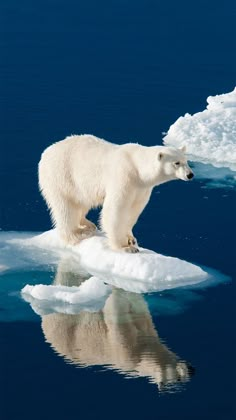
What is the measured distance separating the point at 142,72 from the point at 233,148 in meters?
3.88

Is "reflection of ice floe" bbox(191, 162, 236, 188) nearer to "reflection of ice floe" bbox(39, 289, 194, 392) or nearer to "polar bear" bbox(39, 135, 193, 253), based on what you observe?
Answer: "polar bear" bbox(39, 135, 193, 253)

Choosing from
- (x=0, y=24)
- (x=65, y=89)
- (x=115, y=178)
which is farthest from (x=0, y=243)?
(x=0, y=24)

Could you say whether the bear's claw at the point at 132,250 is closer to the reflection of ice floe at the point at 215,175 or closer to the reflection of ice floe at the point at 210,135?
the reflection of ice floe at the point at 215,175

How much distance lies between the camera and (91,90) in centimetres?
1487

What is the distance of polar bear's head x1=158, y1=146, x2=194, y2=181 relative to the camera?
8.70 meters

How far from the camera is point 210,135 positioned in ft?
40.8

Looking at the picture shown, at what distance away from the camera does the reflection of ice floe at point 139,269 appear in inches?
343

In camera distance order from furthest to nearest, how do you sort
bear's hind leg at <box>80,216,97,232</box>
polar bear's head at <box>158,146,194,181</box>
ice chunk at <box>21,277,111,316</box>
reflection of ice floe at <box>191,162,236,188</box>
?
reflection of ice floe at <box>191,162,236,188</box>, bear's hind leg at <box>80,216,97,232</box>, polar bear's head at <box>158,146,194,181</box>, ice chunk at <box>21,277,111,316</box>

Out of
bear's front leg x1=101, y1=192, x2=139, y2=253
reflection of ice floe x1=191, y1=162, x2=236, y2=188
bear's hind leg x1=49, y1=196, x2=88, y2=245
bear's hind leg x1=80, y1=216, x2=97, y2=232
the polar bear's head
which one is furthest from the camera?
reflection of ice floe x1=191, y1=162, x2=236, y2=188

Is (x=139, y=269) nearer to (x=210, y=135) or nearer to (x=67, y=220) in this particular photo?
(x=67, y=220)

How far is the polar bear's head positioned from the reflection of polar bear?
982 millimetres

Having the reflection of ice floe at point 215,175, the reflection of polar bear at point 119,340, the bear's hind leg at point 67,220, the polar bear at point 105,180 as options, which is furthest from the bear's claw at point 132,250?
the reflection of ice floe at point 215,175

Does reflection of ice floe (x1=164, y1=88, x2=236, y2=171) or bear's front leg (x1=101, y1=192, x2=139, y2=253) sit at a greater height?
reflection of ice floe (x1=164, y1=88, x2=236, y2=171)

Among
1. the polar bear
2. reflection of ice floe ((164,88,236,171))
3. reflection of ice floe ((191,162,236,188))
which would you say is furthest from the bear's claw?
reflection of ice floe ((164,88,236,171))
